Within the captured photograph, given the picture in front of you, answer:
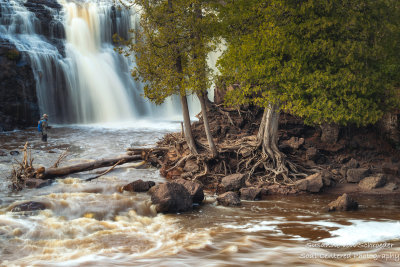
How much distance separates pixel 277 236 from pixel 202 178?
5797 millimetres

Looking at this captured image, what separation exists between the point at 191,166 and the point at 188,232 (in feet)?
19.4

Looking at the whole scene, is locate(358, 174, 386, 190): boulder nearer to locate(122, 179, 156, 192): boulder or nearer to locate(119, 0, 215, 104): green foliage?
locate(119, 0, 215, 104): green foliage

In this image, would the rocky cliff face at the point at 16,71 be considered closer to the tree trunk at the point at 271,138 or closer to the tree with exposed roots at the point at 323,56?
the tree trunk at the point at 271,138

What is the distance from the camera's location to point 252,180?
14109 millimetres

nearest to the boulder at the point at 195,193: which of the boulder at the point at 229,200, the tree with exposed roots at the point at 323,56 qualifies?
the boulder at the point at 229,200

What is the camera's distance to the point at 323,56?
41.7ft

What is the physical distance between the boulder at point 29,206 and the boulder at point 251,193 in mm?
6098

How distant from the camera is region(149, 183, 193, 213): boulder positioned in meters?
11.0

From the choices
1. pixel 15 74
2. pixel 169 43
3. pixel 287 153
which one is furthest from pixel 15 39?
pixel 287 153

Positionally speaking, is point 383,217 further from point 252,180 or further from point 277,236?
point 252,180

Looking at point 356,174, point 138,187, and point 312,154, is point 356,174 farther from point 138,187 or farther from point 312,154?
point 138,187

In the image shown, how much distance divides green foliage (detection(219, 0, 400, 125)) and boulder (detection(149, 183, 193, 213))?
4.23m

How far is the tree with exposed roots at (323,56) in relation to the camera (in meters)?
12.5

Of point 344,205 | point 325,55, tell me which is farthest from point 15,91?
point 344,205
